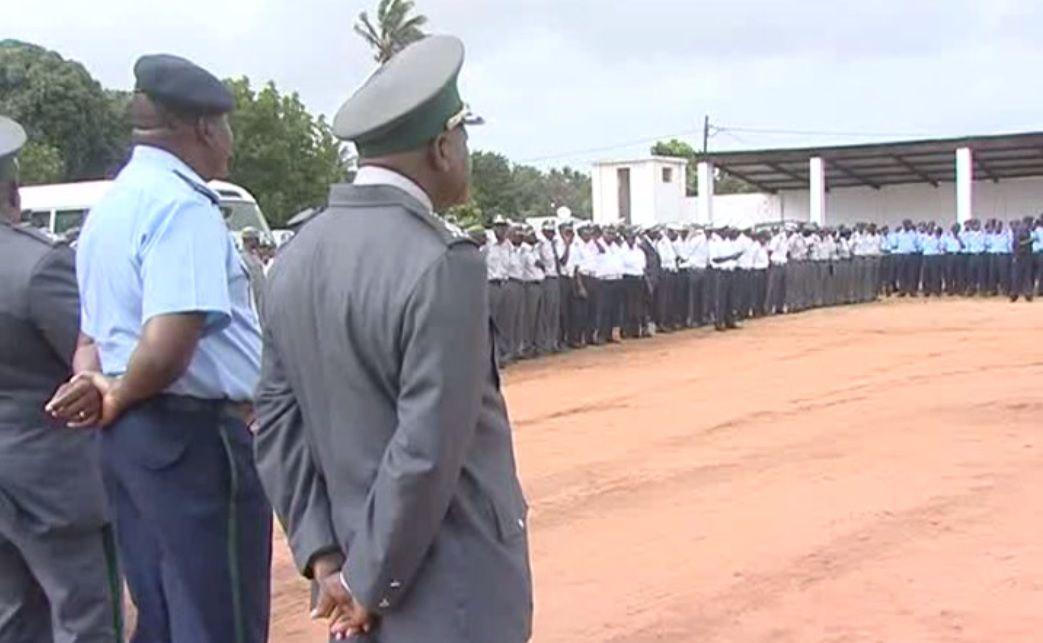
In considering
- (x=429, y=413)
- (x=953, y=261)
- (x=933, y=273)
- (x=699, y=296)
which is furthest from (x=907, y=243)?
(x=429, y=413)

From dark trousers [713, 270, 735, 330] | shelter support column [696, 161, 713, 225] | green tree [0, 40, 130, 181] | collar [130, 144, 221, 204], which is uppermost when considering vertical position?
green tree [0, 40, 130, 181]

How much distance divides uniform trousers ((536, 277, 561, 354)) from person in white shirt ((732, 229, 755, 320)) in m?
5.55

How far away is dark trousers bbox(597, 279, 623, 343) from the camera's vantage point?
761 inches

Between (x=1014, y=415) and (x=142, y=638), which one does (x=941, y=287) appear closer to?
(x=1014, y=415)

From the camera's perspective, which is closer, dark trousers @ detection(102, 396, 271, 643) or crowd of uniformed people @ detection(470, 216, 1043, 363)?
dark trousers @ detection(102, 396, 271, 643)

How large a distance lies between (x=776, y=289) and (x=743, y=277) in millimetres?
1804

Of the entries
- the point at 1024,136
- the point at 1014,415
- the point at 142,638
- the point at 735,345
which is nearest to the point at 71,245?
the point at 142,638

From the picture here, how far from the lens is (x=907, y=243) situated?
29.2m

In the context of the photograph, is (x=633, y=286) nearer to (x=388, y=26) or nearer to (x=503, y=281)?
(x=503, y=281)

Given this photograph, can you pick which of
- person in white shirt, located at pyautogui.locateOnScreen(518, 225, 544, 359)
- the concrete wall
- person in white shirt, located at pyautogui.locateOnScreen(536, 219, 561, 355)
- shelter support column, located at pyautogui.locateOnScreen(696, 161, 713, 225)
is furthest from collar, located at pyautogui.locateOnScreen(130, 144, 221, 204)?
the concrete wall

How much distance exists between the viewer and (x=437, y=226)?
2.45m

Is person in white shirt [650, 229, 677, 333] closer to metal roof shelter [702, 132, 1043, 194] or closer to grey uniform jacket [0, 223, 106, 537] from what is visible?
metal roof shelter [702, 132, 1043, 194]

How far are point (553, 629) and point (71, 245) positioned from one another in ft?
8.79

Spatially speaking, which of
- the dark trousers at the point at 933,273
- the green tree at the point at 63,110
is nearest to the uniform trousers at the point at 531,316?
the dark trousers at the point at 933,273
